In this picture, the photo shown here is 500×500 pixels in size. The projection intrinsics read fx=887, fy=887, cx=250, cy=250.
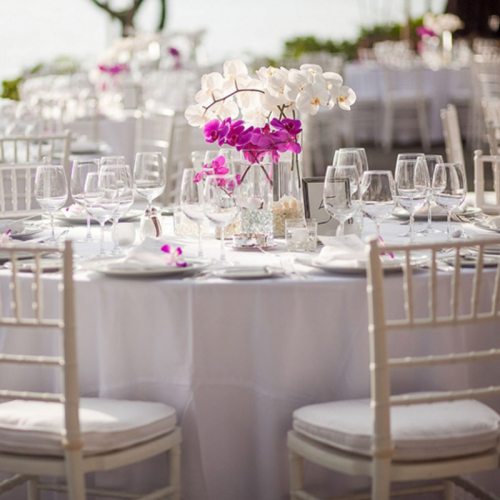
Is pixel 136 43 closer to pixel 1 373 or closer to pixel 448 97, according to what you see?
pixel 448 97

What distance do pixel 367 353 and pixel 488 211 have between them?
1.94 m

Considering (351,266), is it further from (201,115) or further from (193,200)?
(201,115)

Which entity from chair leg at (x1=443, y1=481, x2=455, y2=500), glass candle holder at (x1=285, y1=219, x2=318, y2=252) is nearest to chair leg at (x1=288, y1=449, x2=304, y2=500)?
chair leg at (x1=443, y1=481, x2=455, y2=500)

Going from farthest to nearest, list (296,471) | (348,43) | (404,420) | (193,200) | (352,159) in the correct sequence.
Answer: (348,43), (352,159), (193,200), (296,471), (404,420)

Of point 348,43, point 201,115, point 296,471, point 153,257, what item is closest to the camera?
point 296,471

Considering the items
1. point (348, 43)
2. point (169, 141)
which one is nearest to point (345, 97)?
point (169, 141)

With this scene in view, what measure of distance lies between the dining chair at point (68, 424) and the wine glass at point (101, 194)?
0.34m

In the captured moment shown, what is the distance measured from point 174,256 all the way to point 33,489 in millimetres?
653

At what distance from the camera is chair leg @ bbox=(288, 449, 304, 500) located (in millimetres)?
1912

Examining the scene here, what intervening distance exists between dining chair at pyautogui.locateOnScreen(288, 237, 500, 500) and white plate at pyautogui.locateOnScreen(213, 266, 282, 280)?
0.85 ft

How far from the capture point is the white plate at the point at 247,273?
1938 mm

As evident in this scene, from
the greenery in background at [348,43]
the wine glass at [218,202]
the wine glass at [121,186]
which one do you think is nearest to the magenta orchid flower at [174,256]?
the wine glass at [218,202]

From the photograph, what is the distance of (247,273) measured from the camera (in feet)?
6.40

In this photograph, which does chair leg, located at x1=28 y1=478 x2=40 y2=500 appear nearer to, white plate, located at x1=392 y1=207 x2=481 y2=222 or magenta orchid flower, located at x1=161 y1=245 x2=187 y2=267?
magenta orchid flower, located at x1=161 y1=245 x2=187 y2=267
